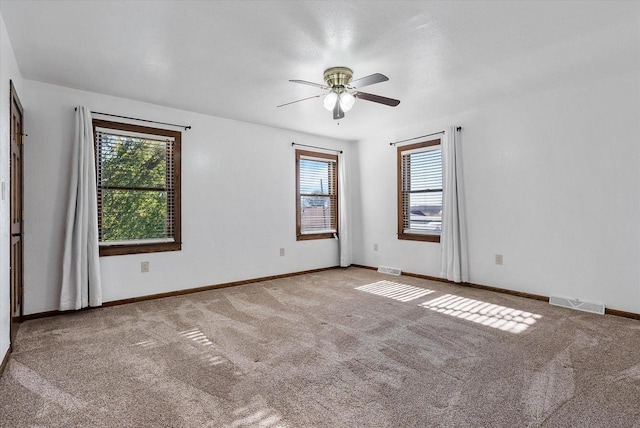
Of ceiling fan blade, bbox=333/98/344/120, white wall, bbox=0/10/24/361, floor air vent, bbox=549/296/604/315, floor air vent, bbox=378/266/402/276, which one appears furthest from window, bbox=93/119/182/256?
floor air vent, bbox=549/296/604/315

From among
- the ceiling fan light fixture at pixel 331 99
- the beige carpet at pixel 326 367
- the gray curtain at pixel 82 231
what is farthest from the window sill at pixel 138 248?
the ceiling fan light fixture at pixel 331 99

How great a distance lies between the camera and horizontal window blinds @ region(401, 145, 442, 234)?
5.01 m

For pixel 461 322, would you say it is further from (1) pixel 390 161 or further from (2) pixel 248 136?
(2) pixel 248 136

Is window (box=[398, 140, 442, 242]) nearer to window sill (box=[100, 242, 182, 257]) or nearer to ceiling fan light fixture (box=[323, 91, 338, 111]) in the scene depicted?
ceiling fan light fixture (box=[323, 91, 338, 111])

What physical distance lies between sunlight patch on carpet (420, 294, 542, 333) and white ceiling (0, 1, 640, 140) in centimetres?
240

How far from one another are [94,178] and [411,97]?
144 inches

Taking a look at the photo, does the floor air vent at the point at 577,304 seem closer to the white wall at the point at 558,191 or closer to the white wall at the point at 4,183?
the white wall at the point at 558,191

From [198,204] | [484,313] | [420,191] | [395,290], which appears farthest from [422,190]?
[198,204]

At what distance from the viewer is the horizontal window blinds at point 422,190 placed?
501 cm

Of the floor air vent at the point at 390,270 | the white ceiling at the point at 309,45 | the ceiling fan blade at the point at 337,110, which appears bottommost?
the floor air vent at the point at 390,270

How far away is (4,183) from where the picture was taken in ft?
7.80

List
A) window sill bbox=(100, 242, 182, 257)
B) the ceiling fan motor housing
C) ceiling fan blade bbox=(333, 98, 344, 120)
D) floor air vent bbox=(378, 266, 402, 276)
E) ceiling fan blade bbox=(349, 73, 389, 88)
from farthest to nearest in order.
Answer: floor air vent bbox=(378, 266, 402, 276) < window sill bbox=(100, 242, 182, 257) < ceiling fan blade bbox=(333, 98, 344, 120) < the ceiling fan motor housing < ceiling fan blade bbox=(349, 73, 389, 88)

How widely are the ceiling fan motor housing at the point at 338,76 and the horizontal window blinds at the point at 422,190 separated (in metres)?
2.40

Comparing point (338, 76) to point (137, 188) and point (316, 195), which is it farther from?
point (316, 195)
